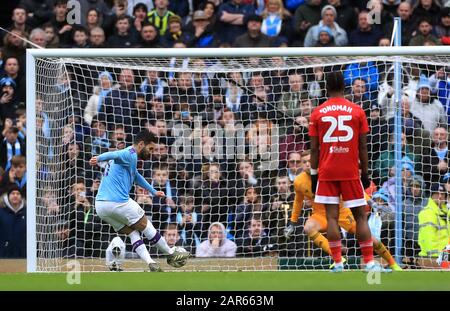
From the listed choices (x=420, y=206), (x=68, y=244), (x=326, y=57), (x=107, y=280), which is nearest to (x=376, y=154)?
(x=420, y=206)

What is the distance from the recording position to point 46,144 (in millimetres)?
13812

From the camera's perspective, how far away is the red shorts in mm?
11070

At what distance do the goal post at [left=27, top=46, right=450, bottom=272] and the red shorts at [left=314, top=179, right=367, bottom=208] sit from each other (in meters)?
3.04

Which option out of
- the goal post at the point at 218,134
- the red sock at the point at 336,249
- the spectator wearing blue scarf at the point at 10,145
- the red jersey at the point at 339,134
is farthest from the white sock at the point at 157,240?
the spectator wearing blue scarf at the point at 10,145

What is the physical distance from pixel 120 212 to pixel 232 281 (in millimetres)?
2689

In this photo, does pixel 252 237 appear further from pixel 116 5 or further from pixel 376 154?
pixel 116 5

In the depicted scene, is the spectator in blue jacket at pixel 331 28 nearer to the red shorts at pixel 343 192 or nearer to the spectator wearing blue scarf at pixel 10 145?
the spectator wearing blue scarf at pixel 10 145

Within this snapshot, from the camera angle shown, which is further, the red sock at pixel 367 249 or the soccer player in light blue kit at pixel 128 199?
the soccer player in light blue kit at pixel 128 199

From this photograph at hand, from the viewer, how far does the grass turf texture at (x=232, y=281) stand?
980 cm

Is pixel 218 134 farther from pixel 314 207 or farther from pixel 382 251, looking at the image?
pixel 382 251

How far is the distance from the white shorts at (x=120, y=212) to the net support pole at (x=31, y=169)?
830mm

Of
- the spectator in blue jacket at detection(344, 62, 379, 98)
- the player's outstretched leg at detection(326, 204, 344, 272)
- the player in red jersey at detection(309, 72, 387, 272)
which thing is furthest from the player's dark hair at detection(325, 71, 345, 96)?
the spectator in blue jacket at detection(344, 62, 379, 98)

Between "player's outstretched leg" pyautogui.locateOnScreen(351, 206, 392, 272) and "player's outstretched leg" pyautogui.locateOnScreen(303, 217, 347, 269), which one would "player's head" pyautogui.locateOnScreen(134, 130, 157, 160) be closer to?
"player's outstretched leg" pyautogui.locateOnScreen(303, 217, 347, 269)

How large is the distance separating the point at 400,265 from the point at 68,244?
4273 mm
